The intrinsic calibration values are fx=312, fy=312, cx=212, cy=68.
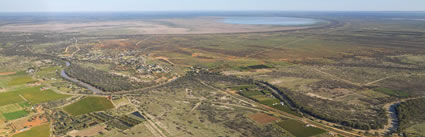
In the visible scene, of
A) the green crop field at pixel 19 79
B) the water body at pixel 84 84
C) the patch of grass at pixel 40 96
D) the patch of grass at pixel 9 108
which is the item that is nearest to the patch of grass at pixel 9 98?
the patch of grass at pixel 40 96

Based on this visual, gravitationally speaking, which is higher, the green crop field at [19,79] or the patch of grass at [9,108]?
the patch of grass at [9,108]

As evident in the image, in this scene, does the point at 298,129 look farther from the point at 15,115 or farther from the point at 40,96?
the point at 40,96

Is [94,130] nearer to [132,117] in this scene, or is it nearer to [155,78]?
[132,117]

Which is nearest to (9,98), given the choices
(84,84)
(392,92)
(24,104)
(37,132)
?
(24,104)

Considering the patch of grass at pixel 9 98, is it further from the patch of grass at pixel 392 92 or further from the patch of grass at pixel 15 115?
the patch of grass at pixel 392 92

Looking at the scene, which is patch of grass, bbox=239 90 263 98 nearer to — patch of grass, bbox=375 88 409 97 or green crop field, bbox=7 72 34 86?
patch of grass, bbox=375 88 409 97

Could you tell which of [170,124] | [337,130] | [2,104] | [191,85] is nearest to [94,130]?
[170,124]
